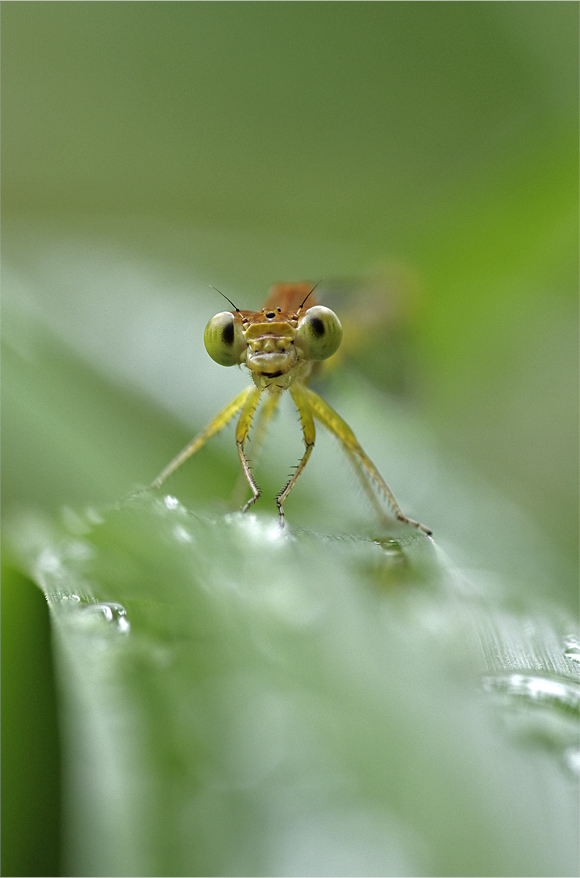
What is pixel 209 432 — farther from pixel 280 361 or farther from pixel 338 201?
pixel 338 201

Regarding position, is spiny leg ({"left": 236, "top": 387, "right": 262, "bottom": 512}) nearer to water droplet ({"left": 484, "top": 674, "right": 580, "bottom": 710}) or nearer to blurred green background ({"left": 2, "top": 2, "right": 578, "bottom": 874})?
blurred green background ({"left": 2, "top": 2, "right": 578, "bottom": 874})

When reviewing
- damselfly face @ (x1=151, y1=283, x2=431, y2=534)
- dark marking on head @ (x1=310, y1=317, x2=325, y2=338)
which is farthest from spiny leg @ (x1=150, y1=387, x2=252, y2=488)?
dark marking on head @ (x1=310, y1=317, x2=325, y2=338)

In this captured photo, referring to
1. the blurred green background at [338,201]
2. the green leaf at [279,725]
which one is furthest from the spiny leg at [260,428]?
the green leaf at [279,725]

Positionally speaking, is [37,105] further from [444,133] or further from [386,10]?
[444,133]

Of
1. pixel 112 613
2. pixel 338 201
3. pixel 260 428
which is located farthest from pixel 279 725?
pixel 338 201

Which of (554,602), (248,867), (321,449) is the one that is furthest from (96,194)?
(248,867)

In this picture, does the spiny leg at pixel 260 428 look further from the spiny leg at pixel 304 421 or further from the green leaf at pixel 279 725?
the green leaf at pixel 279 725
